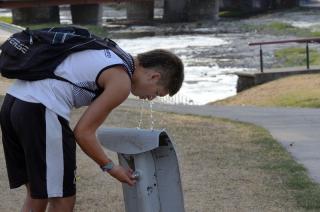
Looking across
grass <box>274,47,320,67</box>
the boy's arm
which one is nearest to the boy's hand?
the boy's arm

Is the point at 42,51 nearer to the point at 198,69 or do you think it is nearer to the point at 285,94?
the point at 285,94

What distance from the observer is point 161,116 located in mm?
11680

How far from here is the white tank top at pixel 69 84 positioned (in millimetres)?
3799

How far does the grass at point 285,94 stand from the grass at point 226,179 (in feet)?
26.9

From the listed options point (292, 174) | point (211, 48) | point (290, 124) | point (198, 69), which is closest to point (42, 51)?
point (292, 174)

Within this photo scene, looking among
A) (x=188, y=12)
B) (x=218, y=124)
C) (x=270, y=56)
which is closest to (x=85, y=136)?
(x=218, y=124)

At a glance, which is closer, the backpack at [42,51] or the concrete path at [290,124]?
the backpack at [42,51]

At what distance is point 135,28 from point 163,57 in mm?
60951

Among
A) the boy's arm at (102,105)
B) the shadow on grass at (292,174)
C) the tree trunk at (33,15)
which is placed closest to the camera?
the boy's arm at (102,105)

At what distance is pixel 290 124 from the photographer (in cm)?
1094

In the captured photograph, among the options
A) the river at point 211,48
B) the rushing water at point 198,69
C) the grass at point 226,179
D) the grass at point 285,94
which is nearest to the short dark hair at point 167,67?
the grass at point 226,179

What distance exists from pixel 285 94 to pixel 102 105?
17.1 metres

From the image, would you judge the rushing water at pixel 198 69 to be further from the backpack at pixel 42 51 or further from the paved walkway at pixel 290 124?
the backpack at pixel 42 51

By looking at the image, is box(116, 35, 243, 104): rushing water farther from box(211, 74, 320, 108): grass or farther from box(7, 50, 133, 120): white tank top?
box(7, 50, 133, 120): white tank top
